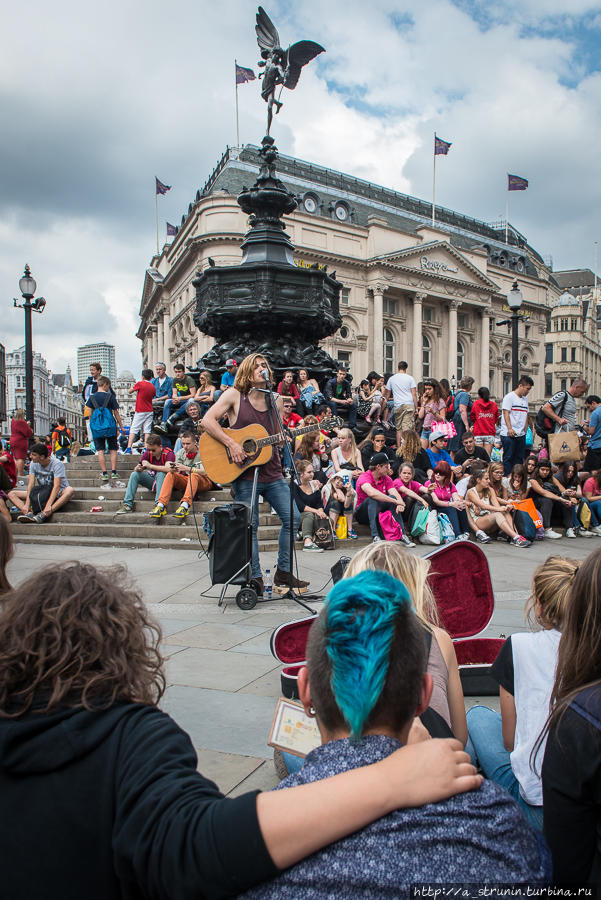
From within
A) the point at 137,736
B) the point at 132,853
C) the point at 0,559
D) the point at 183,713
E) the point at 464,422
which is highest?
the point at 464,422

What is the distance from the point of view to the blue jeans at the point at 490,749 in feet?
7.86

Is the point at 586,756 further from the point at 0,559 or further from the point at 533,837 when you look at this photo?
the point at 0,559

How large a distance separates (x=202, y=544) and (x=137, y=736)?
7.59m

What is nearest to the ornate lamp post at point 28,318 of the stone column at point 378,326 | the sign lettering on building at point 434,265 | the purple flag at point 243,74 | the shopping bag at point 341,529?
the shopping bag at point 341,529

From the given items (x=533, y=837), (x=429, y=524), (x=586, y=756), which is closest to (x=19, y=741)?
(x=533, y=837)

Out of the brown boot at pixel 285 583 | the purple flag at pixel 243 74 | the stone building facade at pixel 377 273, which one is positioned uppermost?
the purple flag at pixel 243 74

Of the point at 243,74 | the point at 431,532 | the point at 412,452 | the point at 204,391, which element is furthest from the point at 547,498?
the point at 243,74

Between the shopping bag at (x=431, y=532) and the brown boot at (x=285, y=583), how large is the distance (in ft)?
Answer: 12.0

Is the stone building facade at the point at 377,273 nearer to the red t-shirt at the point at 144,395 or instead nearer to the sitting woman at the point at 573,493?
the red t-shirt at the point at 144,395

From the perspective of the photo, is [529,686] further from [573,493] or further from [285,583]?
[573,493]

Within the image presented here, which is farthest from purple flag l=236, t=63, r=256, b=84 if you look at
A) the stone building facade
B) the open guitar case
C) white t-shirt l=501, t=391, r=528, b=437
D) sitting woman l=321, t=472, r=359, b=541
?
the open guitar case

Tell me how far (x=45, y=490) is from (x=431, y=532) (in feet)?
20.1

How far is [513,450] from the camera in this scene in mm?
12766

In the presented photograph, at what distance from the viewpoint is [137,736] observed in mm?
1274
